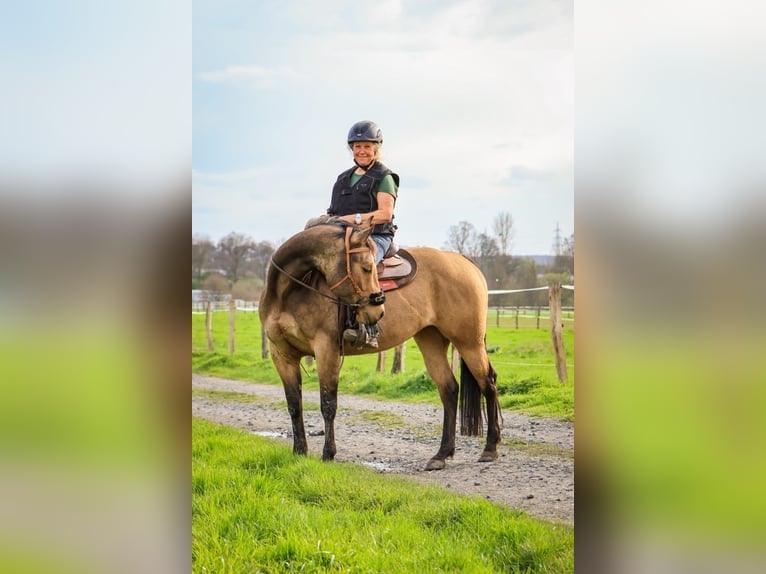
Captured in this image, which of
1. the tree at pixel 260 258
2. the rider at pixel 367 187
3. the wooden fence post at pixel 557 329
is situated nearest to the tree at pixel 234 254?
the tree at pixel 260 258

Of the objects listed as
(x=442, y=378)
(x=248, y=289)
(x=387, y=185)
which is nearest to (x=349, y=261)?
(x=387, y=185)

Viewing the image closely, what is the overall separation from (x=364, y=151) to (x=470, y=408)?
1592 mm

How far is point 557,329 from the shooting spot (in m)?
3.25

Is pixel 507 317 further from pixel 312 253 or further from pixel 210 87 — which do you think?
pixel 210 87

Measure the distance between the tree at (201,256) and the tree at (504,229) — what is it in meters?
1.78

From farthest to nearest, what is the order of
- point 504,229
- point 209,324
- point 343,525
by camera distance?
1. point 209,324
2. point 504,229
3. point 343,525

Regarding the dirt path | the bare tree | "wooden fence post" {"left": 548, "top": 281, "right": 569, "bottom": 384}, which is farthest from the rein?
"wooden fence post" {"left": 548, "top": 281, "right": 569, "bottom": 384}

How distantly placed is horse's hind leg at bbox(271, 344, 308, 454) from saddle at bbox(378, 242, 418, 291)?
2.35 ft

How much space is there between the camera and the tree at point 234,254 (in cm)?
394

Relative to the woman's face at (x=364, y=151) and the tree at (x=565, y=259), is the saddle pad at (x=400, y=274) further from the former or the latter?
the tree at (x=565, y=259)

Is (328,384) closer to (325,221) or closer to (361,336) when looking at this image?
(361,336)

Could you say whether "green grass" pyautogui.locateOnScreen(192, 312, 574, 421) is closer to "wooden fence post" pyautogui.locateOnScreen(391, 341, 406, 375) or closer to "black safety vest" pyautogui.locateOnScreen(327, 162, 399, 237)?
"wooden fence post" pyautogui.locateOnScreen(391, 341, 406, 375)
